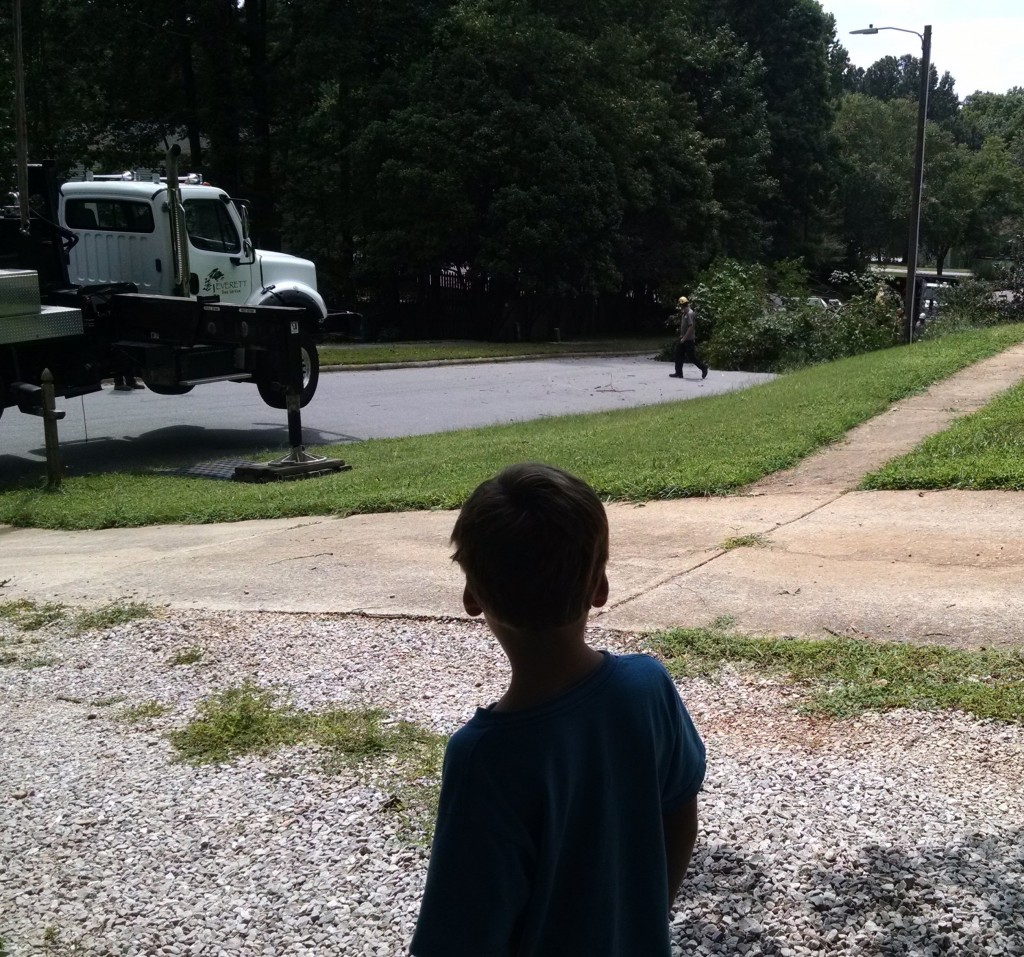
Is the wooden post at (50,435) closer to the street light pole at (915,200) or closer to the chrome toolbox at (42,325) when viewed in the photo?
the chrome toolbox at (42,325)

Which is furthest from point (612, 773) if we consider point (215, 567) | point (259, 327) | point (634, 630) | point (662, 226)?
point (662, 226)

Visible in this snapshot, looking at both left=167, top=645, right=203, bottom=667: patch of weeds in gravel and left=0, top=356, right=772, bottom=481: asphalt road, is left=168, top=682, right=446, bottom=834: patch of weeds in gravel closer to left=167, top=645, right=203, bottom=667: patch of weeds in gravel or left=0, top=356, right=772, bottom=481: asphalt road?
left=167, top=645, right=203, bottom=667: patch of weeds in gravel

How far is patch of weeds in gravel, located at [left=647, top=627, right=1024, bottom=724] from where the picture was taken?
14.8 ft

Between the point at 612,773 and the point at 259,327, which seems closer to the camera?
the point at 612,773

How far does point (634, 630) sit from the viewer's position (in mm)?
5574

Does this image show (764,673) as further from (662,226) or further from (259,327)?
(662,226)

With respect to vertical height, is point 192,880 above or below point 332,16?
below

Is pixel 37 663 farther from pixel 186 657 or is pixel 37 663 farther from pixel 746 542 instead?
pixel 746 542

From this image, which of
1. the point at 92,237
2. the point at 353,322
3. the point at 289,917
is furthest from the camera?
the point at 353,322

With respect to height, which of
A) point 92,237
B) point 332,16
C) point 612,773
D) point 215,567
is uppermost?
point 332,16

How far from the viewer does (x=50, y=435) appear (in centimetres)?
1119

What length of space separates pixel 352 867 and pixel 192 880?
469 millimetres

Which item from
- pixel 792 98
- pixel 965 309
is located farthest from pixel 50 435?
pixel 792 98

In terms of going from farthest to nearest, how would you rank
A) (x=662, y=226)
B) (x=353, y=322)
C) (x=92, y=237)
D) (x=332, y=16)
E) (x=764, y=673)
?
(x=662, y=226) < (x=332, y=16) < (x=353, y=322) < (x=92, y=237) < (x=764, y=673)
